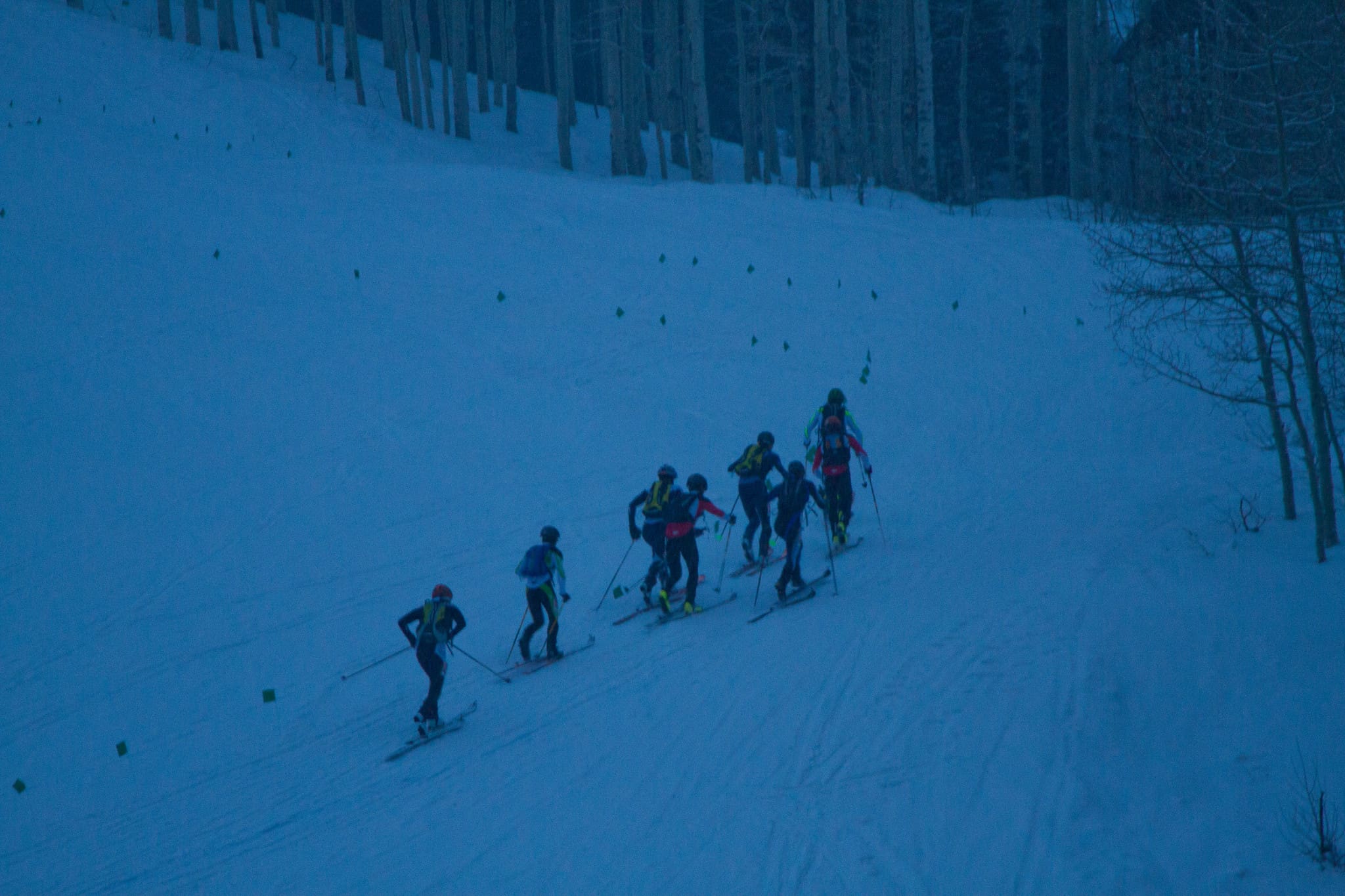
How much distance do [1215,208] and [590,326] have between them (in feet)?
42.4

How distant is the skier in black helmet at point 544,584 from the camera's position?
9.62 metres

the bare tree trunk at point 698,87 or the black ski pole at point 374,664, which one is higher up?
the bare tree trunk at point 698,87

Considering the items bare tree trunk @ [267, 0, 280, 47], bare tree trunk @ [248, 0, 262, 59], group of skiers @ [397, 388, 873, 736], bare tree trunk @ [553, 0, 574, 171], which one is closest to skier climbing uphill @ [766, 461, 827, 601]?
group of skiers @ [397, 388, 873, 736]

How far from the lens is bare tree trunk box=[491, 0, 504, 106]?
40531mm

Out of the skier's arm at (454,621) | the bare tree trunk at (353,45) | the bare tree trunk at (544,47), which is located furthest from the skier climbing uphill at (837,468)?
the bare tree trunk at (544,47)

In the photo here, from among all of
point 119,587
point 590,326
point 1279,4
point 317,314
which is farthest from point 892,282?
point 119,587

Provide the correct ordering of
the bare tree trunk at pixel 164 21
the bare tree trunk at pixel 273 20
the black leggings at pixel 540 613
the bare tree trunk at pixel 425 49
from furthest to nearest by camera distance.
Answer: the bare tree trunk at pixel 273 20
the bare tree trunk at pixel 425 49
the bare tree trunk at pixel 164 21
the black leggings at pixel 540 613

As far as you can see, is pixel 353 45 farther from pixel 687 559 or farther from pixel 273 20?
pixel 687 559

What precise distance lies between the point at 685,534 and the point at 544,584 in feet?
5.61

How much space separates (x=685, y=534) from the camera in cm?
1045

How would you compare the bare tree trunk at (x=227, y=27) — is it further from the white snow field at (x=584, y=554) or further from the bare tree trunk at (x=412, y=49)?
the white snow field at (x=584, y=554)

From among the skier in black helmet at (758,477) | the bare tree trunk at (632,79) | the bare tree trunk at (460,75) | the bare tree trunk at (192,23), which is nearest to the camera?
the skier in black helmet at (758,477)

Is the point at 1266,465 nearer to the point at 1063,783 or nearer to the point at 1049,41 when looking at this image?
the point at 1063,783

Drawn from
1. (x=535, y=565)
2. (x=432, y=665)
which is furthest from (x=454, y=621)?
(x=535, y=565)
